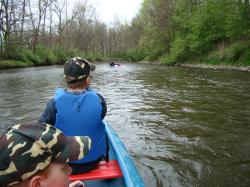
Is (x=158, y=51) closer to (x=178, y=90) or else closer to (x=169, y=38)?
(x=169, y=38)

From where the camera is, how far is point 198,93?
41.0ft

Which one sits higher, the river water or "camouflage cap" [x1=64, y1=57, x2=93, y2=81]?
"camouflage cap" [x1=64, y1=57, x2=93, y2=81]

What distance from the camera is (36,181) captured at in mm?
1340

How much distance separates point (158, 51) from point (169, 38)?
11.4ft

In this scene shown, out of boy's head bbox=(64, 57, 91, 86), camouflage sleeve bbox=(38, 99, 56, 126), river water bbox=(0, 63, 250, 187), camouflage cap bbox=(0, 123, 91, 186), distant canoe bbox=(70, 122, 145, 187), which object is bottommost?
river water bbox=(0, 63, 250, 187)

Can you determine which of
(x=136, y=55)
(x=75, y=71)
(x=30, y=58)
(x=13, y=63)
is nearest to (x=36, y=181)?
(x=75, y=71)

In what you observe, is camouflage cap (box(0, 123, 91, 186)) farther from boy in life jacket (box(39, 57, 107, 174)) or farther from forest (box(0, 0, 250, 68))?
forest (box(0, 0, 250, 68))

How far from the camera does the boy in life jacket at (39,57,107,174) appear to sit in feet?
10.2

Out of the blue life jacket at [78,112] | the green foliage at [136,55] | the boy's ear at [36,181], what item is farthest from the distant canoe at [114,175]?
the green foliage at [136,55]

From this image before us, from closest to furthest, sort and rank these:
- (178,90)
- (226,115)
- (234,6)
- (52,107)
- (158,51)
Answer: (52,107) → (226,115) → (178,90) → (234,6) → (158,51)

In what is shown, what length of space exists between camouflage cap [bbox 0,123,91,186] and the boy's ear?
0.03 metres

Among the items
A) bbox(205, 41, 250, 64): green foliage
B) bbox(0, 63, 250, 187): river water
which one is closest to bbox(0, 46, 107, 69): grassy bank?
bbox(205, 41, 250, 64): green foliage

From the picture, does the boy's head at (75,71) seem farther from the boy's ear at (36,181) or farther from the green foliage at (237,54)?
the green foliage at (237,54)

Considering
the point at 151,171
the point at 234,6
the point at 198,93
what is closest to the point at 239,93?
the point at 198,93
